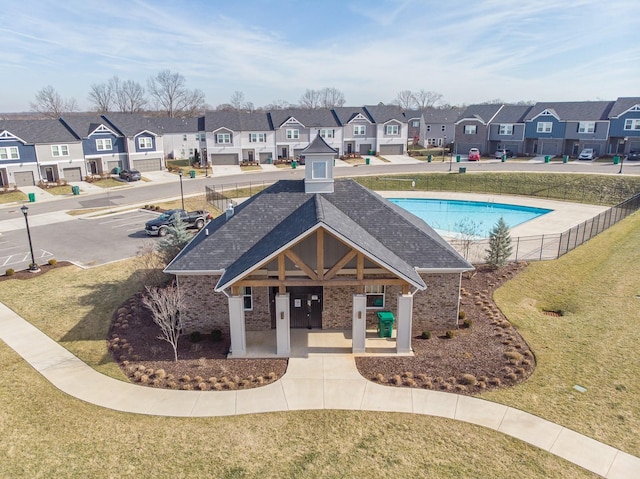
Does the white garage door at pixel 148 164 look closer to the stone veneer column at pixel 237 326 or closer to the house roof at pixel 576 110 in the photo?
the stone veneer column at pixel 237 326

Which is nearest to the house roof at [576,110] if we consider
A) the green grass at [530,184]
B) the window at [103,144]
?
the green grass at [530,184]

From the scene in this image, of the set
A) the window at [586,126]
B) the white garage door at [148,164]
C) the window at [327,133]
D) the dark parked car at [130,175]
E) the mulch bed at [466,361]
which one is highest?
the window at [586,126]

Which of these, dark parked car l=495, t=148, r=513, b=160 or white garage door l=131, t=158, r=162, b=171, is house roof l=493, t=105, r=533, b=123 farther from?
white garage door l=131, t=158, r=162, b=171

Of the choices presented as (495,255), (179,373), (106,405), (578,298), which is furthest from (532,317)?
(106,405)

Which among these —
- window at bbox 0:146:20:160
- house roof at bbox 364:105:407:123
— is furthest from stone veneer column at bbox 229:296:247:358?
house roof at bbox 364:105:407:123

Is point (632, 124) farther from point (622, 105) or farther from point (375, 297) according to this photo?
point (375, 297)

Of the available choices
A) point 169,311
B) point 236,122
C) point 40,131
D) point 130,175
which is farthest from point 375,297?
point 236,122
